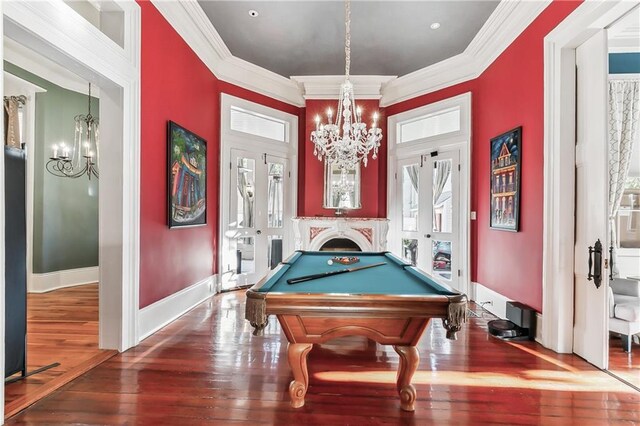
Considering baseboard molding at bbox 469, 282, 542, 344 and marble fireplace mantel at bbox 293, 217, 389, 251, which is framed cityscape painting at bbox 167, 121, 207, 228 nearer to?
marble fireplace mantel at bbox 293, 217, 389, 251

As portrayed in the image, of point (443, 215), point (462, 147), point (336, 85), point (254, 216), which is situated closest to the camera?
point (462, 147)

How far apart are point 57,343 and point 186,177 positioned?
2032 mm

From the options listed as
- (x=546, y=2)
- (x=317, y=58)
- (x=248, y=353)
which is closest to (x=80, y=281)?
(x=248, y=353)

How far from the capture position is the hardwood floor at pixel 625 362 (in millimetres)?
2441

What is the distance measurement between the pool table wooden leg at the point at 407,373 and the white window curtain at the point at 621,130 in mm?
2875

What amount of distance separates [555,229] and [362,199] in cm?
307

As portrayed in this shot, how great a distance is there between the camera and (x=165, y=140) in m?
3.46

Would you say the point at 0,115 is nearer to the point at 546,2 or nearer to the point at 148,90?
the point at 148,90

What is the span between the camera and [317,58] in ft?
15.6

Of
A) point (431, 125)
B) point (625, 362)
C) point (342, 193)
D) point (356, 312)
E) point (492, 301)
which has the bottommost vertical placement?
point (625, 362)

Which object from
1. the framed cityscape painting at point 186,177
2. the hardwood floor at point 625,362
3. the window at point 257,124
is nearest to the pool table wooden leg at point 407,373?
the hardwood floor at point 625,362

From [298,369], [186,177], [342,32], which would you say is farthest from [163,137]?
[298,369]

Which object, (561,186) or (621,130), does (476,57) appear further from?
(561,186)

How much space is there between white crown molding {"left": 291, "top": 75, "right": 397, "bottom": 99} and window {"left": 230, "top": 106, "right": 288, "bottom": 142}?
2.38ft
